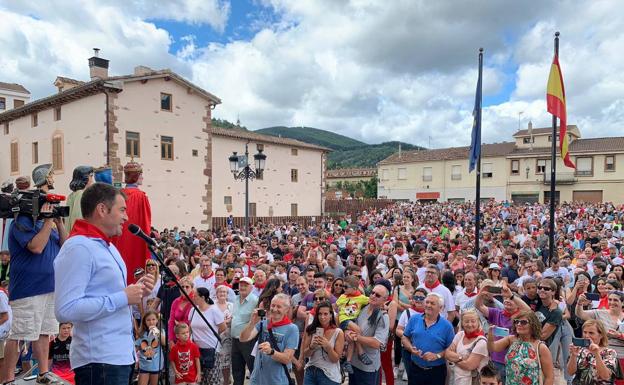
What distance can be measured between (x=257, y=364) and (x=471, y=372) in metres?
2.25

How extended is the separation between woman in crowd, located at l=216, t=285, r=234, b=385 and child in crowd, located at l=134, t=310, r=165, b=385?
2.72ft

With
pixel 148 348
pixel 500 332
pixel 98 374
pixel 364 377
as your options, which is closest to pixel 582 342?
pixel 500 332

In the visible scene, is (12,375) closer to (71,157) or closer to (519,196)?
(71,157)

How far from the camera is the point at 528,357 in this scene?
4.15m

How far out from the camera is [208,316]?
5.71 m

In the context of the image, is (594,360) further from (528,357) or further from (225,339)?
(225,339)

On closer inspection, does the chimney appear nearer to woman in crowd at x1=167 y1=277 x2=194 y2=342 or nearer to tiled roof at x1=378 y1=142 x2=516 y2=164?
woman in crowd at x1=167 y1=277 x2=194 y2=342

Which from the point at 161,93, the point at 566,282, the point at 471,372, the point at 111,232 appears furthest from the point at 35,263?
the point at 161,93

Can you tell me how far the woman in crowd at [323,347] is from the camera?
4.47 m

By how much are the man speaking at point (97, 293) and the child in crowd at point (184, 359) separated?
2.91m

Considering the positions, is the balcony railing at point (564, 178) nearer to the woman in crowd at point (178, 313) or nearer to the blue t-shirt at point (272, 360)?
the woman in crowd at point (178, 313)

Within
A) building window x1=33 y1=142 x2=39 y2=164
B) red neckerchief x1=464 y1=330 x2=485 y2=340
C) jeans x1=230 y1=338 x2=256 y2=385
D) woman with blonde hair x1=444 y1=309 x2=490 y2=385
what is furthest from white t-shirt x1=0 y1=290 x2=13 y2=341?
building window x1=33 y1=142 x2=39 y2=164

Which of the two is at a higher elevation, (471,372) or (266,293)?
(266,293)

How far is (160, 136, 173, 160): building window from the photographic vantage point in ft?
75.7
